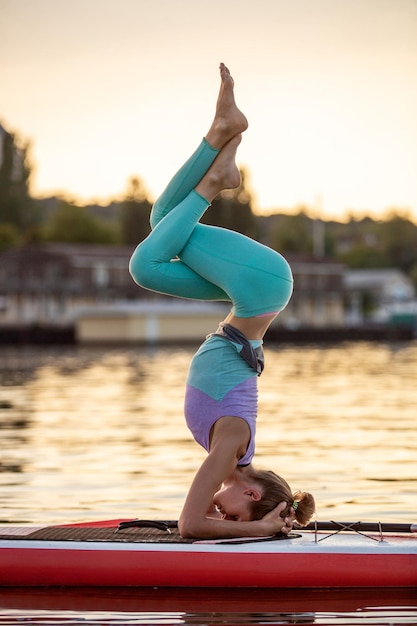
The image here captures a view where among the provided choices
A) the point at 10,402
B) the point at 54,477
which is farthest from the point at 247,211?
the point at 54,477

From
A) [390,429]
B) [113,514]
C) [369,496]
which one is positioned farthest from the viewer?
[390,429]

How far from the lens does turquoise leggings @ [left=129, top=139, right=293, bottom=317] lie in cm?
750

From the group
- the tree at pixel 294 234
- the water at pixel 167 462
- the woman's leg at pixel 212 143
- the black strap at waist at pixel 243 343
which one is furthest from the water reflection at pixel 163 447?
the tree at pixel 294 234

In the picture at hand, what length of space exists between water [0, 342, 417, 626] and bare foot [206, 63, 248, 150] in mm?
2656

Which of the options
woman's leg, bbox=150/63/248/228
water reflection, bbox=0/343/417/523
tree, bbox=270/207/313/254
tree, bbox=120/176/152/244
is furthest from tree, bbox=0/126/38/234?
woman's leg, bbox=150/63/248/228

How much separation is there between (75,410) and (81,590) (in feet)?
62.7

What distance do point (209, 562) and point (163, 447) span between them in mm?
10935

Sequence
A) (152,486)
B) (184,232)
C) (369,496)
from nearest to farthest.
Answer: (184,232)
(369,496)
(152,486)

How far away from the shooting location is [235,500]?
7816 mm

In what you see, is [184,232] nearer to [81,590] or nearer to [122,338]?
[81,590]

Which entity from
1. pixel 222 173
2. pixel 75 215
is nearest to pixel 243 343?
pixel 222 173

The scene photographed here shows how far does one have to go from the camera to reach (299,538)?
25.8ft

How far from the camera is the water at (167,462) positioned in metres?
7.47

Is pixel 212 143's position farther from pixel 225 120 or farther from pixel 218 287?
pixel 218 287
